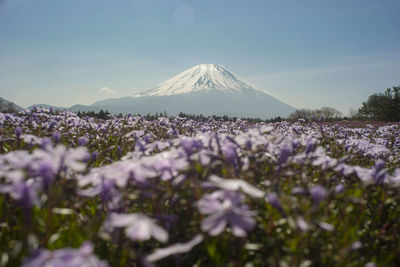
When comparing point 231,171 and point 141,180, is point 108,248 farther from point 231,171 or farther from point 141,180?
point 231,171

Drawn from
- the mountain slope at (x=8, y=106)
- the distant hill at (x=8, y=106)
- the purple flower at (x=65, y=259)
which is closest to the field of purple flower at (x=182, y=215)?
the purple flower at (x=65, y=259)

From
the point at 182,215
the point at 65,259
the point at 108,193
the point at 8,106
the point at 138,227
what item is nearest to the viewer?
the point at 65,259

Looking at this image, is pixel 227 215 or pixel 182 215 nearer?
pixel 227 215

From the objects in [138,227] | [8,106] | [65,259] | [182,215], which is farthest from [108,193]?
[8,106]

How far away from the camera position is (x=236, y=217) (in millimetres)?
1323

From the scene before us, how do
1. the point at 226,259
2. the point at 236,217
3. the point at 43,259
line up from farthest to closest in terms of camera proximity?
the point at 226,259, the point at 236,217, the point at 43,259

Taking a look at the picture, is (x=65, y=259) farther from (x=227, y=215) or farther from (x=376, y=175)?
(x=376, y=175)

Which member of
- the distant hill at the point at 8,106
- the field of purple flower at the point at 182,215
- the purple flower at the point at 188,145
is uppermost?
the distant hill at the point at 8,106

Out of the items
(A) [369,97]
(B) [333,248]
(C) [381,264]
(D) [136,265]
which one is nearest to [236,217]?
(B) [333,248]

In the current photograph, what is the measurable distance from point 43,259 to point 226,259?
1.23 meters

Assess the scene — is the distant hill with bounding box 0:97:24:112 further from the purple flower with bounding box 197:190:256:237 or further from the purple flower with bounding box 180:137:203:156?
the purple flower with bounding box 197:190:256:237

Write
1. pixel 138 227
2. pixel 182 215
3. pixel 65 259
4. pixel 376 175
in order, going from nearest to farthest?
pixel 65 259 → pixel 138 227 → pixel 376 175 → pixel 182 215

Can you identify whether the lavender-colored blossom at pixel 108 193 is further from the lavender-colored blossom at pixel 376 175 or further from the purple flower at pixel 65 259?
the lavender-colored blossom at pixel 376 175

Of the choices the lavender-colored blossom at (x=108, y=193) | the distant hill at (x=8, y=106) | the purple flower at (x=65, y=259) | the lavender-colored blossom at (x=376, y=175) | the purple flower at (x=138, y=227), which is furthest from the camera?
the distant hill at (x=8, y=106)
